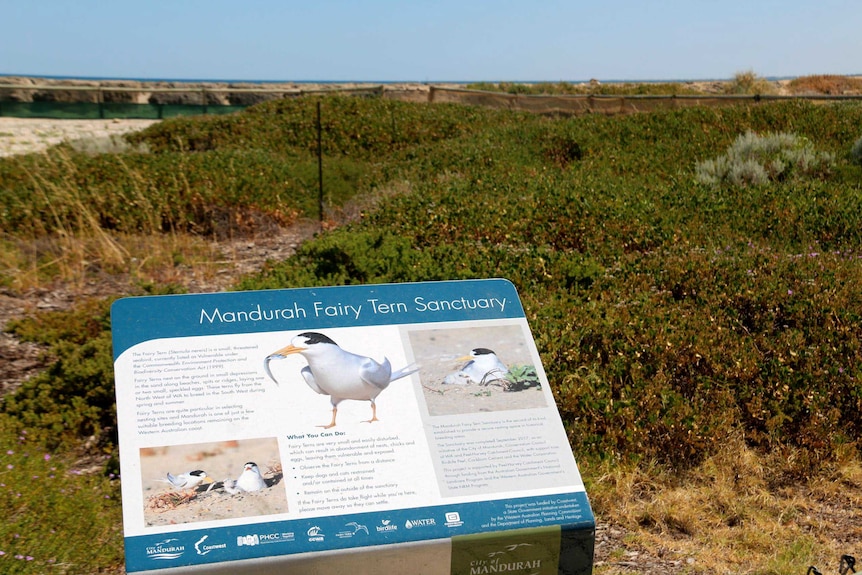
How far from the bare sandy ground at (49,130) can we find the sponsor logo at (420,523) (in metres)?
17.6

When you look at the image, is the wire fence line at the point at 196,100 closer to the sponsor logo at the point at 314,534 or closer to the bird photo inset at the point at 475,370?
the bird photo inset at the point at 475,370

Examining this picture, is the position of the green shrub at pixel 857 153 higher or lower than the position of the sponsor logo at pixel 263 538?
higher

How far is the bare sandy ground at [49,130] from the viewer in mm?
19453

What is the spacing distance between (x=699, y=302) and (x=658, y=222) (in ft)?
8.61

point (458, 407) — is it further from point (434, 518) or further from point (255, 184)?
point (255, 184)

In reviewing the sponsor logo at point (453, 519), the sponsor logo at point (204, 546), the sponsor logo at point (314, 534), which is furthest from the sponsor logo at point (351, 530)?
the sponsor logo at point (204, 546)

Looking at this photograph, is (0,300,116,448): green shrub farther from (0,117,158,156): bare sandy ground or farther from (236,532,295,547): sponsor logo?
(0,117,158,156): bare sandy ground

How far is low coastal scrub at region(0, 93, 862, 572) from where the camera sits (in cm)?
543

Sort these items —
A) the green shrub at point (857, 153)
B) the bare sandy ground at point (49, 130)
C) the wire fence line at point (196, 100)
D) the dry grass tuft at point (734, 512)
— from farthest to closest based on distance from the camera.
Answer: the wire fence line at point (196, 100), the bare sandy ground at point (49, 130), the green shrub at point (857, 153), the dry grass tuft at point (734, 512)

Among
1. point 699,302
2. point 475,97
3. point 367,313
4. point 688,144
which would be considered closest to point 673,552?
point 367,313

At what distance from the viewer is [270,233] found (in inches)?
434

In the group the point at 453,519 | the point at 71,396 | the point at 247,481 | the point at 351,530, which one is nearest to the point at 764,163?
the point at 71,396

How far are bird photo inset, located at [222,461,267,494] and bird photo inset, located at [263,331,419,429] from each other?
361 millimetres

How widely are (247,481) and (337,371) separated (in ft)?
1.96
